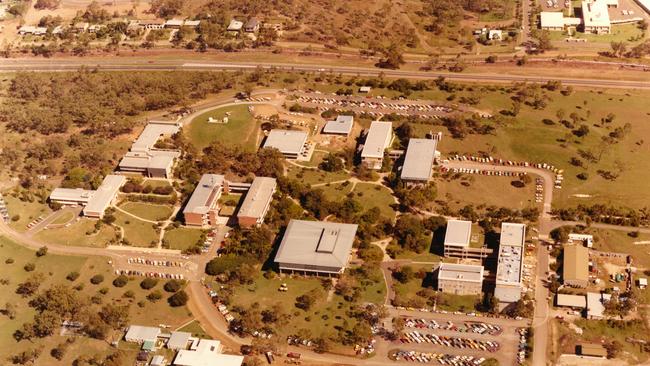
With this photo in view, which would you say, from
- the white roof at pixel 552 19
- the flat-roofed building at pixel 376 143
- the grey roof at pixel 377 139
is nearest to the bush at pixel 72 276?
the flat-roofed building at pixel 376 143

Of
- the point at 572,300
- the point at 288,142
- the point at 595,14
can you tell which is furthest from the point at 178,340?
the point at 595,14

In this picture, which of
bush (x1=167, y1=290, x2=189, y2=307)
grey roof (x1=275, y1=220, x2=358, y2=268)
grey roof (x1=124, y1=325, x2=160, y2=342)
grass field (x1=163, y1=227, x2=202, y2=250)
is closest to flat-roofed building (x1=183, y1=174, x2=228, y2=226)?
grass field (x1=163, y1=227, x2=202, y2=250)

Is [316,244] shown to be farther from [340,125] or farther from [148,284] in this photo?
[340,125]

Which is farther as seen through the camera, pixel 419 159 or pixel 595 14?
pixel 595 14

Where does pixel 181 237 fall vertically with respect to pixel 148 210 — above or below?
above

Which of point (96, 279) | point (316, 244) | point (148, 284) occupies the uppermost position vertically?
point (316, 244)

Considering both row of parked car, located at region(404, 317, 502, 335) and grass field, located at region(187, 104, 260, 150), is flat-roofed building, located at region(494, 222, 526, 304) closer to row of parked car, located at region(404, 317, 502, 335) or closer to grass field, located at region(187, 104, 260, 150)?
row of parked car, located at region(404, 317, 502, 335)

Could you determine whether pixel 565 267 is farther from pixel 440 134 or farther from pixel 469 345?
pixel 440 134
